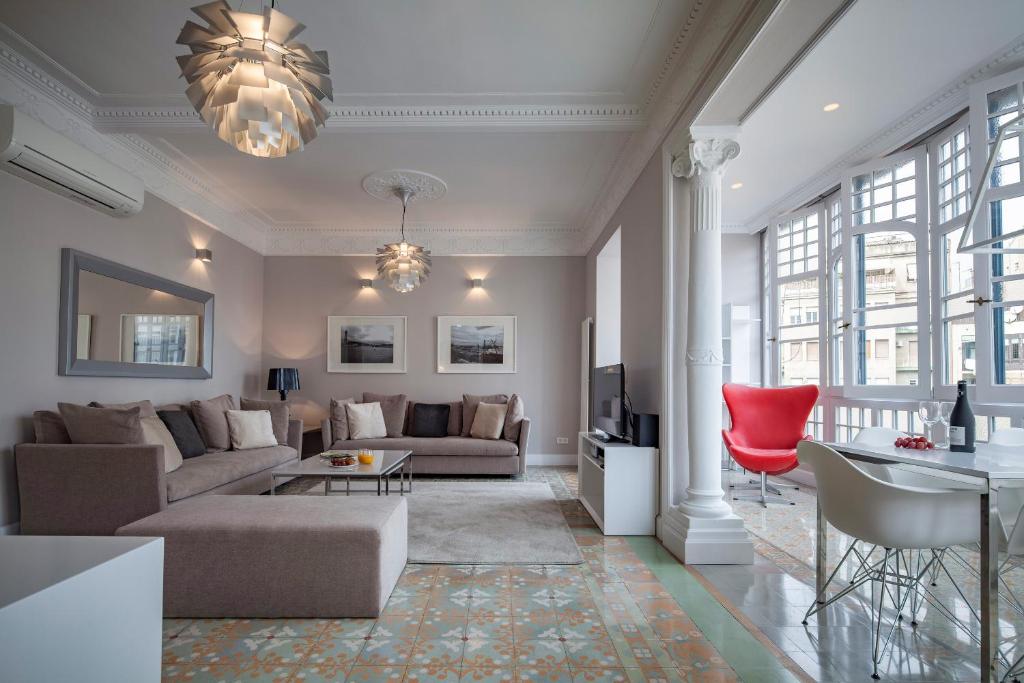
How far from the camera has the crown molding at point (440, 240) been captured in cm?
716

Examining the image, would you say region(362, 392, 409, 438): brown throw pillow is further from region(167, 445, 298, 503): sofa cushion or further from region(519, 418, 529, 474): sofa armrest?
region(519, 418, 529, 474): sofa armrest

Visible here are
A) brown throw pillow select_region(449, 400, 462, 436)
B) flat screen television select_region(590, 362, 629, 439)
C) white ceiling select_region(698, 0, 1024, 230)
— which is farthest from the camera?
brown throw pillow select_region(449, 400, 462, 436)

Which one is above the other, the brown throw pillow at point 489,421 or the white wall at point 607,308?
A: the white wall at point 607,308

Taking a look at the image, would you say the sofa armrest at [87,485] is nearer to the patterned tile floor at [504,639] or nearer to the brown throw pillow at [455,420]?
the patterned tile floor at [504,639]

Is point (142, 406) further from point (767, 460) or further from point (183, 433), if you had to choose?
point (767, 460)

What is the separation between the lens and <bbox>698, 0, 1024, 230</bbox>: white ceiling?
2.92m

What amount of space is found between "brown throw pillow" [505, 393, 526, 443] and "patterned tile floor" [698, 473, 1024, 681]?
3157 mm

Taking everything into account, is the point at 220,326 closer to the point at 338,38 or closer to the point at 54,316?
the point at 54,316

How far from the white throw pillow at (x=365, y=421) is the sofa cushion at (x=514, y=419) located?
1444 millimetres

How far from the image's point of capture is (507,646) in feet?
7.28

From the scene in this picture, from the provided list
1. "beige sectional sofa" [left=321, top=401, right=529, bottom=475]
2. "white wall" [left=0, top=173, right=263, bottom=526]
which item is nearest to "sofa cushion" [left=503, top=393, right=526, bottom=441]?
"beige sectional sofa" [left=321, top=401, right=529, bottom=475]

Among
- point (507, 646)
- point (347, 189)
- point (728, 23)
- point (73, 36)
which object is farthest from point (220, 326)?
point (728, 23)

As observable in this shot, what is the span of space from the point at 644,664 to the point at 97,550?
1.92 meters

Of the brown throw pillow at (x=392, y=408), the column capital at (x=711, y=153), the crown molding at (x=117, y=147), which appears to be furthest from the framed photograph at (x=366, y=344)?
the column capital at (x=711, y=153)
